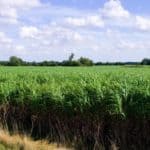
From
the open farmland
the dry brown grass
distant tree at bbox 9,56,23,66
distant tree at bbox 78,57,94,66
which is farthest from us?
distant tree at bbox 9,56,23,66

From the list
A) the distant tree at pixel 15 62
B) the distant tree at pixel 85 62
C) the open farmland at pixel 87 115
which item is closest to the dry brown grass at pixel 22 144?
the open farmland at pixel 87 115

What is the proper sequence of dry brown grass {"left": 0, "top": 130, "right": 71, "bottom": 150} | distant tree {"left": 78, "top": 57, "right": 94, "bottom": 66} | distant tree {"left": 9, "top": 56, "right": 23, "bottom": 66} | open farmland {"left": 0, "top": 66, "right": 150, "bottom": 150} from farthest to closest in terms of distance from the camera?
distant tree {"left": 9, "top": 56, "right": 23, "bottom": 66} → distant tree {"left": 78, "top": 57, "right": 94, "bottom": 66} → open farmland {"left": 0, "top": 66, "right": 150, "bottom": 150} → dry brown grass {"left": 0, "top": 130, "right": 71, "bottom": 150}

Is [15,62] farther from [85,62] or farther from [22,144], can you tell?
[22,144]

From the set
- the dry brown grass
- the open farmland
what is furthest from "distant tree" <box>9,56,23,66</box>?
the dry brown grass

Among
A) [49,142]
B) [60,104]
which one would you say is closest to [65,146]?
[49,142]

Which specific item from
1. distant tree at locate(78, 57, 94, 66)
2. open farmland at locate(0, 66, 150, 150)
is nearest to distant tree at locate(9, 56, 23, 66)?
distant tree at locate(78, 57, 94, 66)

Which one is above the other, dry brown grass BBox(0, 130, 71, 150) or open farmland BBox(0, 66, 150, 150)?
open farmland BBox(0, 66, 150, 150)

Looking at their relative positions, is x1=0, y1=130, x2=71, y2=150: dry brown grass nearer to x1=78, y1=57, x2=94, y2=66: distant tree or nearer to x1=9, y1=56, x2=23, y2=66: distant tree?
x1=78, y1=57, x2=94, y2=66: distant tree

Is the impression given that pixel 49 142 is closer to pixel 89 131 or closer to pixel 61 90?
pixel 89 131

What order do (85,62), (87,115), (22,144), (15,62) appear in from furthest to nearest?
(15,62) → (85,62) → (87,115) → (22,144)

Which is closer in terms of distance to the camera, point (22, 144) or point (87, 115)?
point (22, 144)

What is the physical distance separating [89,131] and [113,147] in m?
0.97

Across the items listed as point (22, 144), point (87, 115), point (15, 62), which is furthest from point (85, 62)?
point (22, 144)

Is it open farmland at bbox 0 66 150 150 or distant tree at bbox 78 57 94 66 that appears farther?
distant tree at bbox 78 57 94 66
